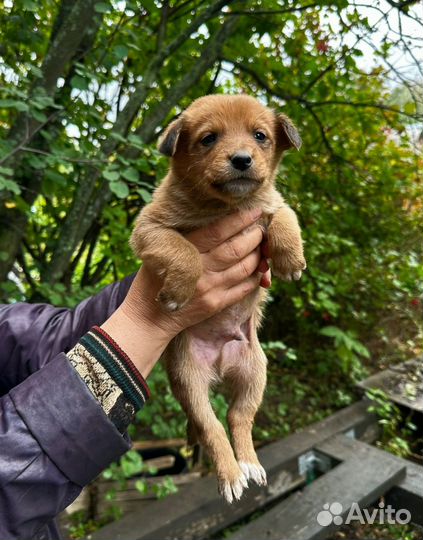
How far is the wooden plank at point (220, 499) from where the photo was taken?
11.9ft

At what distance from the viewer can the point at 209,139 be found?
2.24 meters

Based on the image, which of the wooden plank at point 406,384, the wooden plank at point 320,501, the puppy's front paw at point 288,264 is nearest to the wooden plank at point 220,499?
the wooden plank at point 320,501

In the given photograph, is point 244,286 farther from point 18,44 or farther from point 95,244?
point 95,244

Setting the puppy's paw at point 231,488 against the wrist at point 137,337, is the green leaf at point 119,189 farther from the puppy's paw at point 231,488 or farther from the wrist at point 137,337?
the puppy's paw at point 231,488

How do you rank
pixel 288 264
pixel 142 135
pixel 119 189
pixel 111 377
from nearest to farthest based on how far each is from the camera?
pixel 111 377, pixel 288 264, pixel 119 189, pixel 142 135

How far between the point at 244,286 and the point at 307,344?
11.2 ft

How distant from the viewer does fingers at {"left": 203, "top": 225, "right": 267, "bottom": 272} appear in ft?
7.38

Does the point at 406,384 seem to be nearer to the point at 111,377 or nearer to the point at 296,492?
the point at 296,492

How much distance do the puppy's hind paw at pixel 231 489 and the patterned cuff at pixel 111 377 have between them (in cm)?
64

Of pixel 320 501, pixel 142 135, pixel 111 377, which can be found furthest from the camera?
pixel 142 135

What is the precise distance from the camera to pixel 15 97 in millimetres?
2824

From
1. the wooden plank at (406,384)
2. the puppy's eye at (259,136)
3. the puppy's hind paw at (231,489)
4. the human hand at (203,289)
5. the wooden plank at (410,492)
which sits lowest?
the puppy's hind paw at (231,489)

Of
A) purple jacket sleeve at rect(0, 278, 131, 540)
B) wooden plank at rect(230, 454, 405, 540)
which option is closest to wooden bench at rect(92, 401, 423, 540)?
wooden plank at rect(230, 454, 405, 540)

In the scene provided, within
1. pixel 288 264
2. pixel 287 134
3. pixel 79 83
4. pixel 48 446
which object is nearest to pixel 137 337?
pixel 48 446
